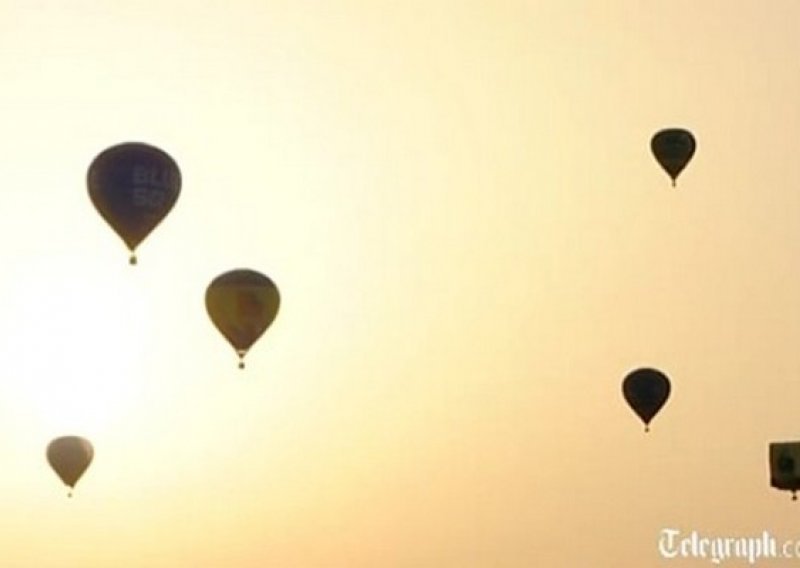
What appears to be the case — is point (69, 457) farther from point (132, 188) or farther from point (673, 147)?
point (673, 147)

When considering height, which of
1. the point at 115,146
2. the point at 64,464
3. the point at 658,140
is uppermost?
the point at 658,140

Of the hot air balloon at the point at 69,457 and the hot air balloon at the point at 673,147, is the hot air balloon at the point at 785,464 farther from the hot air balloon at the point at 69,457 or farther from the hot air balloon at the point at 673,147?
the hot air balloon at the point at 69,457

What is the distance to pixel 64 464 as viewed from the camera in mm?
15445

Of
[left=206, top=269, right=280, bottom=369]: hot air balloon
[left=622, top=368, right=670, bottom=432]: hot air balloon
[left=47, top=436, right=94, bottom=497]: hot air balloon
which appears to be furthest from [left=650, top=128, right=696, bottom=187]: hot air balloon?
[left=47, top=436, right=94, bottom=497]: hot air balloon

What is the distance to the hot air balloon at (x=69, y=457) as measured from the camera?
50.6ft

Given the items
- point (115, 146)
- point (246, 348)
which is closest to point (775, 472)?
point (246, 348)

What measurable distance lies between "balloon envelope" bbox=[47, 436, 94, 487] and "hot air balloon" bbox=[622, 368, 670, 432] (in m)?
4.14

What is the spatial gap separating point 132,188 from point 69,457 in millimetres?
3146

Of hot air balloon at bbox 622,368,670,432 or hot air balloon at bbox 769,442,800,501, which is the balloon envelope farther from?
hot air balloon at bbox 769,442,800,501

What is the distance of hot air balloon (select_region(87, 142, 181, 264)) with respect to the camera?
13.1 metres

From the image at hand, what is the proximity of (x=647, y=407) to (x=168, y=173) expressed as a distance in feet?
15.1

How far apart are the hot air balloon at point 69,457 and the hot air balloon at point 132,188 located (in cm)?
284

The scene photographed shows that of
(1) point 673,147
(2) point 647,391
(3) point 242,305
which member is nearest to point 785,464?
(2) point 647,391

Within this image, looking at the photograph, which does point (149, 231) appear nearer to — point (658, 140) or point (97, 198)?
point (97, 198)
